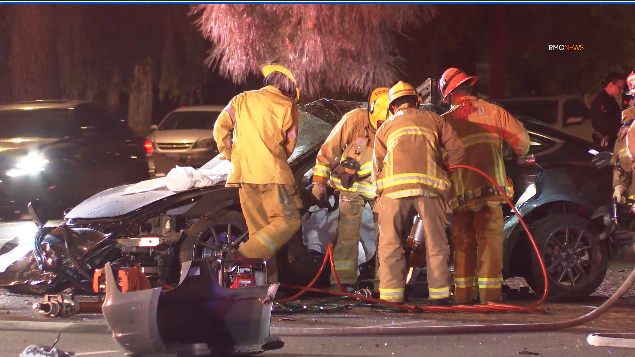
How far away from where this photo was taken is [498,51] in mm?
18219

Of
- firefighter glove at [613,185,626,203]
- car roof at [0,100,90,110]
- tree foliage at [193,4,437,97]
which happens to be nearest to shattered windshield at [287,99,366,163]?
firefighter glove at [613,185,626,203]

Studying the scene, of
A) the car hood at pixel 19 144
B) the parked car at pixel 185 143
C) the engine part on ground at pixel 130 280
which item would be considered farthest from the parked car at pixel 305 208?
the parked car at pixel 185 143

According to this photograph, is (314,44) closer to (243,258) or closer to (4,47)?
(243,258)

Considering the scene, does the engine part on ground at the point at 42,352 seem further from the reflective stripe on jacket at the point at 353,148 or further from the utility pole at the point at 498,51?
the utility pole at the point at 498,51

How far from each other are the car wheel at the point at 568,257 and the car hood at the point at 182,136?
36.9ft

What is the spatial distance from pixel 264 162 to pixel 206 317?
6.70ft

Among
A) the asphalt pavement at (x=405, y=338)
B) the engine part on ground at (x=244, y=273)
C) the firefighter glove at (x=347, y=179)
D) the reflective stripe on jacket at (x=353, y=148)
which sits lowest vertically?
the asphalt pavement at (x=405, y=338)

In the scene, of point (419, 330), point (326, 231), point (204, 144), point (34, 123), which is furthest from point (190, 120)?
point (419, 330)

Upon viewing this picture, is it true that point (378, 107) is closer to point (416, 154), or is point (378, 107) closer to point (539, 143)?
point (416, 154)

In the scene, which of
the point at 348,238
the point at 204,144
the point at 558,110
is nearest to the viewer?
the point at 348,238

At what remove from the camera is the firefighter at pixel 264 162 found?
6852mm

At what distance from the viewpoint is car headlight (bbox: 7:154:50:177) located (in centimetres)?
1123

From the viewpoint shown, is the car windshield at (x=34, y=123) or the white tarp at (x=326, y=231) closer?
the white tarp at (x=326, y=231)

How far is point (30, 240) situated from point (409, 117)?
9.95 feet
